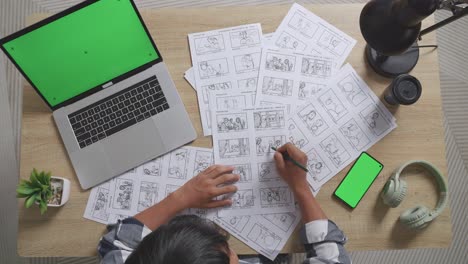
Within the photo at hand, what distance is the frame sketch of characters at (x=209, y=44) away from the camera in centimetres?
99

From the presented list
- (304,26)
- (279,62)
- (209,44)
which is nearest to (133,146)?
(209,44)

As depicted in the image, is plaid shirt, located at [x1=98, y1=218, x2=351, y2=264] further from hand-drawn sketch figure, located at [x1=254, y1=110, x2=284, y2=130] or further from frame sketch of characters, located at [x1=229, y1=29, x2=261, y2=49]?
frame sketch of characters, located at [x1=229, y1=29, x2=261, y2=49]

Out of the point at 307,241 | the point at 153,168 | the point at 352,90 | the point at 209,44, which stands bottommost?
the point at 307,241

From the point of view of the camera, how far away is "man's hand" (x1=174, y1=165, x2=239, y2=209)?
92cm

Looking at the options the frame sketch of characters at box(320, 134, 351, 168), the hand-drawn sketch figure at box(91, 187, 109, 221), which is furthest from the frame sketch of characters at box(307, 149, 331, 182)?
the hand-drawn sketch figure at box(91, 187, 109, 221)

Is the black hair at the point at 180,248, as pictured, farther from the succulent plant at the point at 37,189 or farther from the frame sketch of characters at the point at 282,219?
the succulent plant at the point at 37,189

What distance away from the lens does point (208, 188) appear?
0.92m

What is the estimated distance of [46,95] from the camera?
36.9 inches

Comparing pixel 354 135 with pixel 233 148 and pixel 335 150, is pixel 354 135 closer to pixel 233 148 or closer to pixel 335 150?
pixel 335 150

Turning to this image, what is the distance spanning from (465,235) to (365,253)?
0.40 meters

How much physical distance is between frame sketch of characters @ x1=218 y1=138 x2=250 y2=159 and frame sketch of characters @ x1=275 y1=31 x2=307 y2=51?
0.26 metres

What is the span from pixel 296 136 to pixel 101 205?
→ 20.0 inches

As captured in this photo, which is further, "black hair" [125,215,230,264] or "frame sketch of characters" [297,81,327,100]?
"frame sketch of characters" [297,81,327,100]

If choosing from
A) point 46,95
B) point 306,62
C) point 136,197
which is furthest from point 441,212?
point 46,95
